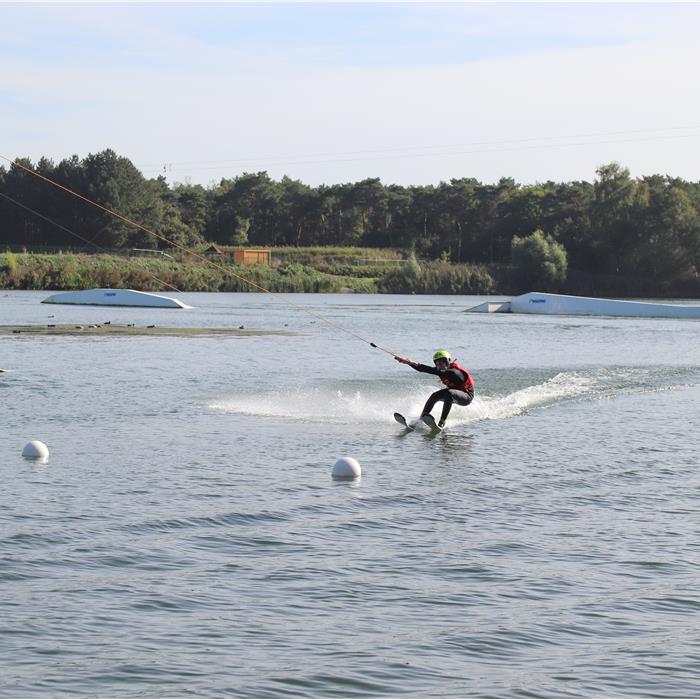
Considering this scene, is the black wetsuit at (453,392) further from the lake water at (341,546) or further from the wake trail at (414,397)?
the wake trail at (414,397)

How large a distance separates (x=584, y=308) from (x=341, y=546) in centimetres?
7101

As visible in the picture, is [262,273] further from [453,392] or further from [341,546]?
[341,546]

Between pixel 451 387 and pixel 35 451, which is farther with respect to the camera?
pixel 451 387

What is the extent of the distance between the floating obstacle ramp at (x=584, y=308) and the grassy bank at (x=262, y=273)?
19388mm

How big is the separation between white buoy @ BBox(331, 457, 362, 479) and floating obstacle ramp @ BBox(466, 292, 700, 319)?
65.7 m

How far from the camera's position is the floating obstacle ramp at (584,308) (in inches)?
3196

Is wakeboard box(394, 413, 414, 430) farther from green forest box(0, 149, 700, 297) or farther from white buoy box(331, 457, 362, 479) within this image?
green forest box(0, 149, 700, 297)

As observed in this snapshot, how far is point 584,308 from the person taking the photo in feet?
271

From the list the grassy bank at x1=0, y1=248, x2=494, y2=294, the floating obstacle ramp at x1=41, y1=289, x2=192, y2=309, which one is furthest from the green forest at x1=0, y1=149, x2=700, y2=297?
the floating obstacle ramp at x1=41, y1=289, x2=192, y2=309

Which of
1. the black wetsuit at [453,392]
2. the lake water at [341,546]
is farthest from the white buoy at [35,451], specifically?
the black wetsuit at [453,392]

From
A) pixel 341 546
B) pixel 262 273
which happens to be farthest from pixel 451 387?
pixel 262 273

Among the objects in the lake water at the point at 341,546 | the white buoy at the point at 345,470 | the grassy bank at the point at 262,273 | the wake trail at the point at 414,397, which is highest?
the grassy bank at the point at 262,273

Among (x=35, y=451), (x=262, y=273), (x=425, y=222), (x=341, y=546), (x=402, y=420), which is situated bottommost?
(x=341, y=546)

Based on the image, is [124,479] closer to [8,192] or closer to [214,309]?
[214,309]
